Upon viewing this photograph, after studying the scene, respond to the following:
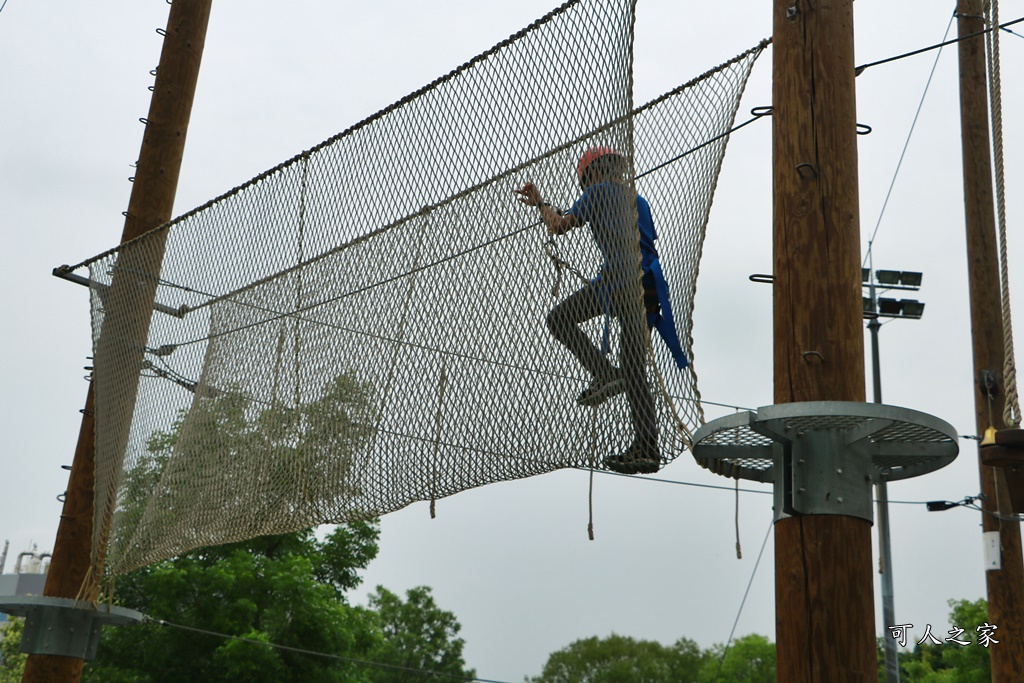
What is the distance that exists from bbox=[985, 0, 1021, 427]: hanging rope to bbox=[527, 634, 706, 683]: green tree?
43131 mm

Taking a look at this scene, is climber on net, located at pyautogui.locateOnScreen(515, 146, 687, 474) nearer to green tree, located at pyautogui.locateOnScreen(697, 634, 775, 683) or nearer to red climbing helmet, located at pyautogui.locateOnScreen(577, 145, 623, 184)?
red climbing helmet, located at pyautogui.locateOnScreen(577, 145, 623, 184)

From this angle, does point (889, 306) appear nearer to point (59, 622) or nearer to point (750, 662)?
point (59, 622)

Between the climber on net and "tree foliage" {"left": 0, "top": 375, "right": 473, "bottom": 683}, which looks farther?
"tree foliage" {"left": 0, "top": 375, "right": 473, "bottom": 683}

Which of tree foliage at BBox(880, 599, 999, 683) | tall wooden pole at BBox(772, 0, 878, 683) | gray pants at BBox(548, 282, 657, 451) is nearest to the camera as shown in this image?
tall wooden pole at BBox(772, 0, 878, 683)

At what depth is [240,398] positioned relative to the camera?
5.03 m

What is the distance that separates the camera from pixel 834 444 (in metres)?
2.80

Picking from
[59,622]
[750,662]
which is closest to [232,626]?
[59,622]

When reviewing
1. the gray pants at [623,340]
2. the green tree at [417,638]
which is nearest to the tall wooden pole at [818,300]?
the gray pants at [623,340]

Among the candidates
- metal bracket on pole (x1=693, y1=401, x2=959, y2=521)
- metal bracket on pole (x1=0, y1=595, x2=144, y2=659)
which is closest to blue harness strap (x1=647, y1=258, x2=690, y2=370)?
metal bracket on pole (x1=693, y1=401, x2=959, y2=521)

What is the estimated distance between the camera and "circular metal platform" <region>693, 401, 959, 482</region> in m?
2.68

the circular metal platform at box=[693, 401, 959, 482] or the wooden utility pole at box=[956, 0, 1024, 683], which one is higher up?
the wooden utility pole at box=[956, 0, 1024, 683]

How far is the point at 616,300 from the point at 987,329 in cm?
513

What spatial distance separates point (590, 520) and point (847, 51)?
66.5 inches

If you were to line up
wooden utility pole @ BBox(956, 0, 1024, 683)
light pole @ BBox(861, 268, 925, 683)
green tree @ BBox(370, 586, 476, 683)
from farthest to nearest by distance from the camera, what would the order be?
green tree @ BBox(370, 586, 476, 683), light pole @ BBox(861, 268, 925, 683), wooden utility pole @ BBox(956, 0, 1024, 683)
